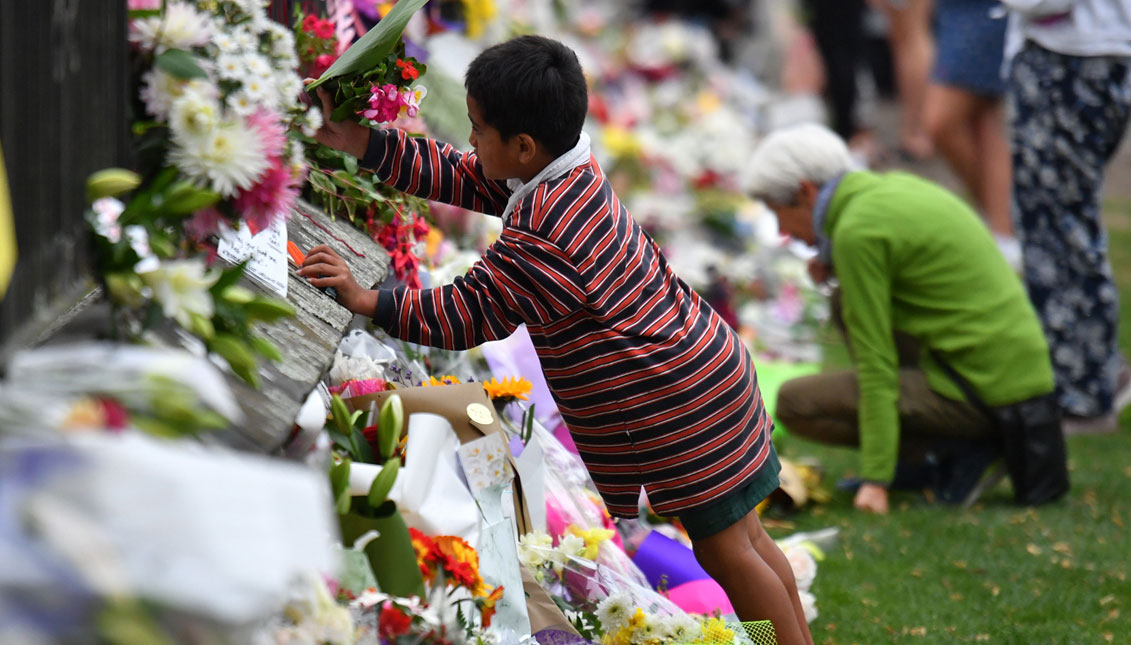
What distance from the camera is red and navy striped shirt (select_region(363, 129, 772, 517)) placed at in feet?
7.42

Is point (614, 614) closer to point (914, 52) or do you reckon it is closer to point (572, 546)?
point (572, 546)

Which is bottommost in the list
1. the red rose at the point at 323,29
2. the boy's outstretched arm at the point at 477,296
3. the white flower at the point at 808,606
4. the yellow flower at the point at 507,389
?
the white flower at the point at 808,606

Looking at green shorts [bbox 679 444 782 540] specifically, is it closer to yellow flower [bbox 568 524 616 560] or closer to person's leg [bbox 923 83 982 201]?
yellow flower [bbox 568 524 616 560]

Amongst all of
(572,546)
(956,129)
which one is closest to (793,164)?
(572,546)

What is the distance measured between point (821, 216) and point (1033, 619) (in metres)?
1.31

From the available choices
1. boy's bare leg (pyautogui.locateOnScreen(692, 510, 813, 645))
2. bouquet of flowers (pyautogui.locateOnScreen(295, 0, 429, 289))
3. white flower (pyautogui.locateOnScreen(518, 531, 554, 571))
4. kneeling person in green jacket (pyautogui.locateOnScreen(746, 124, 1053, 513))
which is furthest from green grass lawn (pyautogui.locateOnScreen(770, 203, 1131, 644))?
bouquet of flowers (pyautogui.locateOnScreen(295, 0, 429, 289))

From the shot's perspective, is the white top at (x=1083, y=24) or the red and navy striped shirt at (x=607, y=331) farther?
the white top at (x=1083, y=24)

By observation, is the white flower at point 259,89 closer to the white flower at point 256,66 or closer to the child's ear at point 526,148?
the white flower at point 256,66

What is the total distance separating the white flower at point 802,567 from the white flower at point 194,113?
5.78 feet

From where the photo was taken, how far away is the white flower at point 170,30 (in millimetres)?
1804

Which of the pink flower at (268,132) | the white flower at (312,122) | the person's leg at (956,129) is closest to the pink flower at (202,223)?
the pink flower at (268,132)

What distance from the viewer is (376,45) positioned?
91.4 inches

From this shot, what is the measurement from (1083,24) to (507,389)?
9.04 feet

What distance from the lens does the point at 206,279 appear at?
5.37 ft
